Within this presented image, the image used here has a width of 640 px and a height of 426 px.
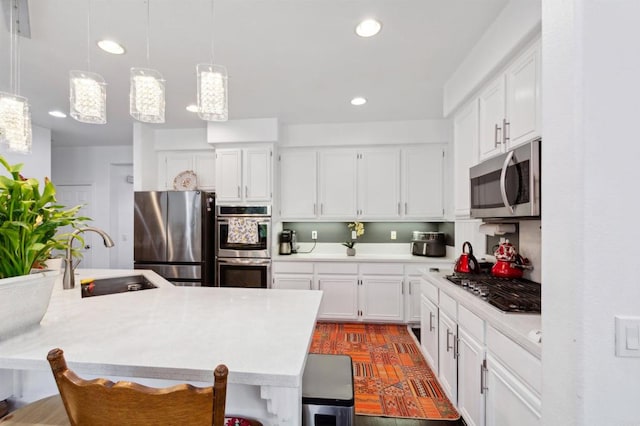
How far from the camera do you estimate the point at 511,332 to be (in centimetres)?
121

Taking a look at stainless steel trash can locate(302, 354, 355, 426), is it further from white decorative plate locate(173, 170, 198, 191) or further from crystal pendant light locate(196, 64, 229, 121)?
white decorative plate locate(173, 170, 198, 191)

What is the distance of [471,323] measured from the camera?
1.60m

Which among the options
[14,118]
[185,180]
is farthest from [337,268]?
[14,118]

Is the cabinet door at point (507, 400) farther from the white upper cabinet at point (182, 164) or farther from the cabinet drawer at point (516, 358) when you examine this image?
the white upper cabinet at point (182, 164)

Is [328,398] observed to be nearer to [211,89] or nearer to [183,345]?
[183,345]

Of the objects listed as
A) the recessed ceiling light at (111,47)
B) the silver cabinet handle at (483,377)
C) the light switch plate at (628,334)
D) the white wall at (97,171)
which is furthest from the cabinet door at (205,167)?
the light switch plate at (628,334)

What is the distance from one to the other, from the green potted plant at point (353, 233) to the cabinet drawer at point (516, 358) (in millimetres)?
2428

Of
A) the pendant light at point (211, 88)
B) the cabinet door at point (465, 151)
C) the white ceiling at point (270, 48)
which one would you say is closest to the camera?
the pendant light at point (211, 88)

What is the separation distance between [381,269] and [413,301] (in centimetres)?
54

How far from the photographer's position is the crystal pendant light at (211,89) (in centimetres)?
149

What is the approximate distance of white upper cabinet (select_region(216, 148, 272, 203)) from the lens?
12.1 ft

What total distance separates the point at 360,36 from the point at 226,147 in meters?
2.37

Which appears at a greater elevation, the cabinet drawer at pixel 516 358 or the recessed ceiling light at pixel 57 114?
the recessed ceiling light at pixel 57 114

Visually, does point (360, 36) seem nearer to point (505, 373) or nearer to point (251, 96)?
point (251, 96)
